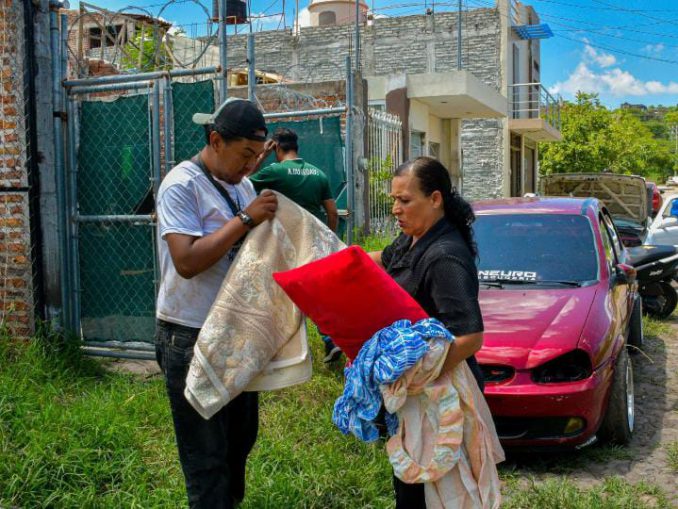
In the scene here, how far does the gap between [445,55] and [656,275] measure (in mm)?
15882

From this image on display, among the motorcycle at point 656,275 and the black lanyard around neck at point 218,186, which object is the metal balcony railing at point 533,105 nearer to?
the motorcycle at point 656,275

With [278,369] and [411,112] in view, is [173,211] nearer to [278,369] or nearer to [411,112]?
[278,369]

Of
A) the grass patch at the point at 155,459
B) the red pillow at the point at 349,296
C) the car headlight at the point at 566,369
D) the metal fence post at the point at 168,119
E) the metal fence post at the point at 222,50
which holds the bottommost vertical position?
the grass patch at the point at 155,459

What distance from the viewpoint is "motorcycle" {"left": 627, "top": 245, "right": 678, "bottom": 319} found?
8055 millimetres

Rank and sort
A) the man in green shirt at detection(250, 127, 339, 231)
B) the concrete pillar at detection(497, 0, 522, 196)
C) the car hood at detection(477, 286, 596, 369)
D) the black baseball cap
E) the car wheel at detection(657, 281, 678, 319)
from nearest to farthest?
the black baseball cap < the car hood at detection(477, 286, 596, 369) < the man in green shirt at detection(250, 127, 339, 231) < the car wheel at detection(657, 281, 678, 319) < the concrete pillar at detection(497, 0, 522, 196)

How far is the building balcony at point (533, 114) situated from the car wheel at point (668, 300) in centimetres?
1479

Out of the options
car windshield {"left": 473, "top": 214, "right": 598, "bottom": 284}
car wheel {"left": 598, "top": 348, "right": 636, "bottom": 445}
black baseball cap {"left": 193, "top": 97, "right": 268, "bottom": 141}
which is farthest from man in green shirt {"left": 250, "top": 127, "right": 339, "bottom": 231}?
black baseball cap {"left": 193, "top": 97, "right": 268, "bottom": 141}

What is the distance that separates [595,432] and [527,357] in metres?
0.62

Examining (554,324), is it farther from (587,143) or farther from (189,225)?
(587,143)

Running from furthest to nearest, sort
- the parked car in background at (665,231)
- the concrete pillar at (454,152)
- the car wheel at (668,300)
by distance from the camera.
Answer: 1. the concrete pillar at (454,152)
2. the parked car in background at (665,231)
3. the car wheel at (668,300)

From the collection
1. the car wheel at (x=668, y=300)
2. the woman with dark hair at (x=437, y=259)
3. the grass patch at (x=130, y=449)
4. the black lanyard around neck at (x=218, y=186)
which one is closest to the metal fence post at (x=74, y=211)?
the grass patch at (x=130, y=449)

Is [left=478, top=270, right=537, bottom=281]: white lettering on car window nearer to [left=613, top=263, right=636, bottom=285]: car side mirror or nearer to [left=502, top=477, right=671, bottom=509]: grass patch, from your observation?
[left=613, top=263, right=636, bottom=285]: car side mirror

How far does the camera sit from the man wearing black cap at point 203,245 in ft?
8.50

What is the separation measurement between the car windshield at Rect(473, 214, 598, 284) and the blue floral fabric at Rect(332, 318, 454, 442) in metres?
3.33
